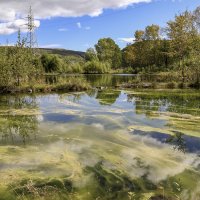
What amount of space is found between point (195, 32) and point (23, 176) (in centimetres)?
2643

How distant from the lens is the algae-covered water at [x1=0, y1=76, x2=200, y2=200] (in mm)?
4938

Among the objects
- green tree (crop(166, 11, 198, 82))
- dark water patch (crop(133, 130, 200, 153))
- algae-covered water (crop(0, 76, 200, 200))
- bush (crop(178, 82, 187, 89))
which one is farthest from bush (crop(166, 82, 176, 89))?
dark water patch (crop(133, 130, 200, 153))

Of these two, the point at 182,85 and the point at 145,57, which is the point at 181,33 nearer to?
the point at 182,85

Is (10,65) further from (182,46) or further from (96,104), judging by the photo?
(182,46)

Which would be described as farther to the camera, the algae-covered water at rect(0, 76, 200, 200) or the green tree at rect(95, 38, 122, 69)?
the green tree at rect(95, 38, 122, 69)

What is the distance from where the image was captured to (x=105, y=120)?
10.3 m

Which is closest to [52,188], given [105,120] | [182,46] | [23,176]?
[23,176]

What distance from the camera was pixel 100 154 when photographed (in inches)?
265

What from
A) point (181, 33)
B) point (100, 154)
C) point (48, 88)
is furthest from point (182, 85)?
point (100, 154)

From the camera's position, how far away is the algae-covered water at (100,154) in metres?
4.94

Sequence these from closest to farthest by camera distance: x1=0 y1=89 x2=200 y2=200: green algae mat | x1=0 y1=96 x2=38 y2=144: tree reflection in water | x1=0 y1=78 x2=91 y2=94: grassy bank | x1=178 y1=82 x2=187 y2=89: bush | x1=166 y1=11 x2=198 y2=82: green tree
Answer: x1=0 y1=89 x2=200 y2=200: green algae mat
x1=0 y1=96 x2=38 y2=144: tree reflection in water
x1=0 y1=78 x2=91 y2=94: grassy bank
x1=178 y1=82 x2=187 y2=89: bush
x1=166 y1=11 x2=198 y2=82: green tree

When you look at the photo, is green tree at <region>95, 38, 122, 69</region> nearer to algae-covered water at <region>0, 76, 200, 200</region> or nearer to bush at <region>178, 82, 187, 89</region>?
bush at <region>178, 82, 187, 89</region>

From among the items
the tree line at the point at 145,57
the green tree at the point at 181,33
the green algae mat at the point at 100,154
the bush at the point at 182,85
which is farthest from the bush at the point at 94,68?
the green algae mat at the point at 100,154

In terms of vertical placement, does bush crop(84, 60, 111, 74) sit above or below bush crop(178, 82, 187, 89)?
above
